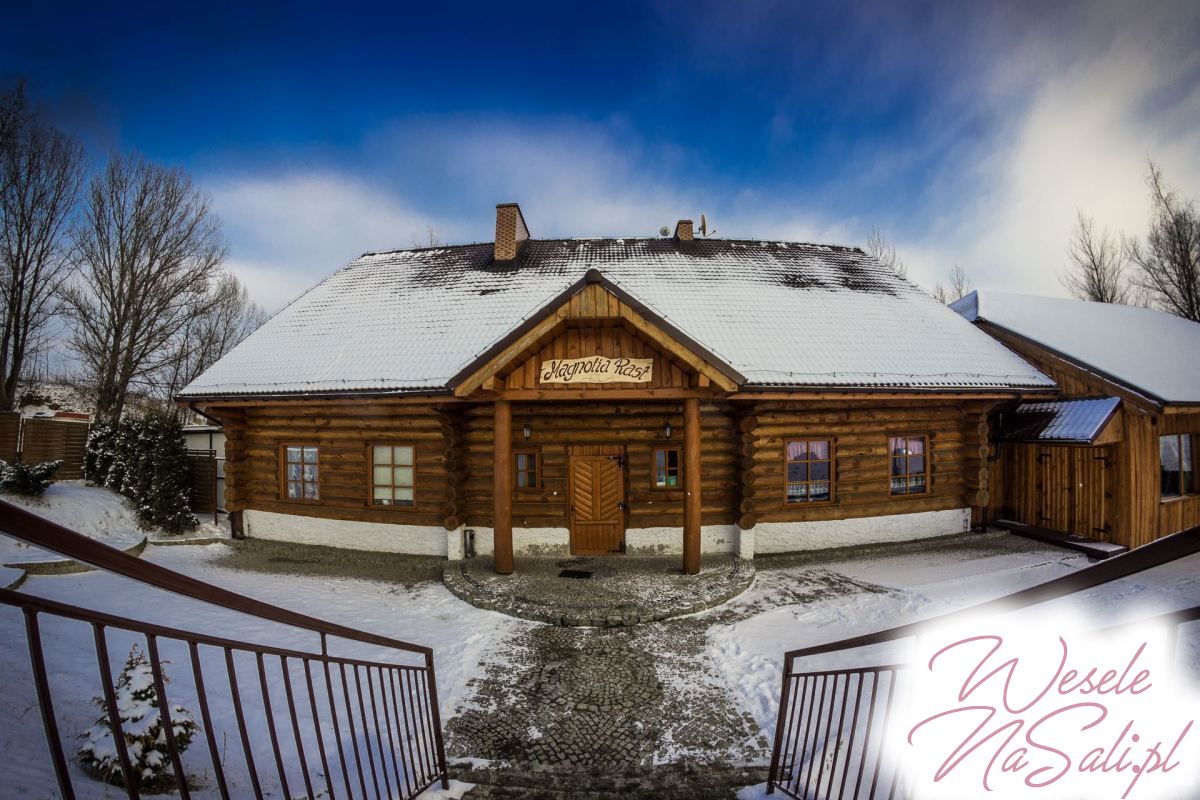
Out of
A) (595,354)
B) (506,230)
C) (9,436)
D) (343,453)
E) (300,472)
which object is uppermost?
Answer: (506,230)

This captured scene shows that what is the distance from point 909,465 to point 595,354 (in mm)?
7850

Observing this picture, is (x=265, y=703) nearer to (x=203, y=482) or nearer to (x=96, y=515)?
(x=96, y=515)

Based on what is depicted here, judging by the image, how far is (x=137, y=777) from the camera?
151 inches

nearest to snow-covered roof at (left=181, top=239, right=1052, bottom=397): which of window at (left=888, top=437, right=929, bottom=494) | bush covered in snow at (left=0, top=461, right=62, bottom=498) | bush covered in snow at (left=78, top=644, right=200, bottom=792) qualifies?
window at (left=888, top=437, right=929, bottom=494)

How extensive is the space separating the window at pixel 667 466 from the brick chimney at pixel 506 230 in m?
7.67

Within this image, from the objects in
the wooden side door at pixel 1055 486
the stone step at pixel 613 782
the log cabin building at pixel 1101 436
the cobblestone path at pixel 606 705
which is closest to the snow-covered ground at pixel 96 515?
the cobblestone path at pixel 606 705

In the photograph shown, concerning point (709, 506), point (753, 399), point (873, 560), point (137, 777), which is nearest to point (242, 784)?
point (137, 777)

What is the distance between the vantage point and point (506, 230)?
47.5ft

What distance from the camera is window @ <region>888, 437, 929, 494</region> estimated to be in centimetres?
1133

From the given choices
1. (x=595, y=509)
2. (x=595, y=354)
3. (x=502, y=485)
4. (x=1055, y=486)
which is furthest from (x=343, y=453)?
(x=1055, y=486)

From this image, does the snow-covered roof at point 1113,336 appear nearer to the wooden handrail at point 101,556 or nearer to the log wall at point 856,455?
the log wall at point 856,455

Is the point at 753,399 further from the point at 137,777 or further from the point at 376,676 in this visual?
the point at 137,777

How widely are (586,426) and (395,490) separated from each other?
4282mm

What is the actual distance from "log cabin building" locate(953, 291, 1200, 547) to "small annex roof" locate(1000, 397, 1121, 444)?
0.08 ft
